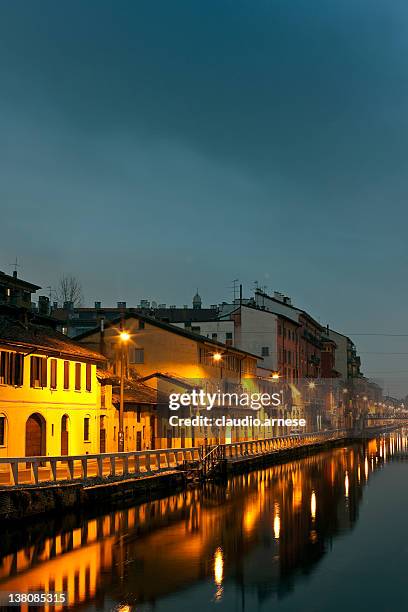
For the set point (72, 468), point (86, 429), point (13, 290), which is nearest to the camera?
point (72, 468)

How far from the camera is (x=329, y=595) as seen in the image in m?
18.0

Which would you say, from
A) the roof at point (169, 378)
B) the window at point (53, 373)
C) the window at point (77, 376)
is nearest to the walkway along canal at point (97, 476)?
the window at point (53, 373)

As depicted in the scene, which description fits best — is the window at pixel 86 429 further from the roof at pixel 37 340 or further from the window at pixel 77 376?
the roof at pixel 37 340

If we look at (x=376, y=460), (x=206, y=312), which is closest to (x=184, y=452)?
(x=376, y=460)

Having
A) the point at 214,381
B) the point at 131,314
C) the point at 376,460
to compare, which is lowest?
the point at 376,460

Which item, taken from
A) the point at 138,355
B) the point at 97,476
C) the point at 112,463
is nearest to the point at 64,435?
the point at 112,463

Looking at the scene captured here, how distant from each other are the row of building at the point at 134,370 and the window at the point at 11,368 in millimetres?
50

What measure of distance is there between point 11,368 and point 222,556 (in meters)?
23.5

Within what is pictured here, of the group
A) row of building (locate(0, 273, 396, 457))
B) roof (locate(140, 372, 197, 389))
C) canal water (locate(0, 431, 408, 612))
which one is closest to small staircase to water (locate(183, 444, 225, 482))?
row of building (locate(0, 273, 396, 457))

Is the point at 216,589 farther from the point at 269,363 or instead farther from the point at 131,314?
the point at 269,363

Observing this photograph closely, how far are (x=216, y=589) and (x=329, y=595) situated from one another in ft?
7.79

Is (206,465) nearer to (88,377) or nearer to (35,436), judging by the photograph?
(88,377)

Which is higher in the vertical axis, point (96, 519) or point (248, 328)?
point (248, 328)

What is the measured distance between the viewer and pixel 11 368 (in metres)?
43.7
